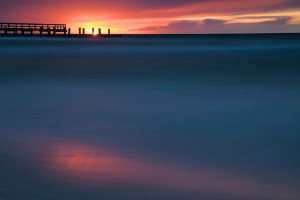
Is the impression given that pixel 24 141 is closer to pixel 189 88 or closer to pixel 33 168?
pixel 33 168

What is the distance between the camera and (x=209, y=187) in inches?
127

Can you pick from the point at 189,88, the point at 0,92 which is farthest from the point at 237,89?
the point at 0,92

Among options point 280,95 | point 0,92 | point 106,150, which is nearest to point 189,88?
point 280,95

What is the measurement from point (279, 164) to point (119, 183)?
1.69 metres

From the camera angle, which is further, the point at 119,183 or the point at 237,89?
the point at 237,89

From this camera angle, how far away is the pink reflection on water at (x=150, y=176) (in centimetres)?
316

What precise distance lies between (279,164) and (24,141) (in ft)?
9.61

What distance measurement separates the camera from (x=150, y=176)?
3.47m

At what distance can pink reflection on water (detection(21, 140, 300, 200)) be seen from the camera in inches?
124

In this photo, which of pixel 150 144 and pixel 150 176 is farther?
pixel 150 144

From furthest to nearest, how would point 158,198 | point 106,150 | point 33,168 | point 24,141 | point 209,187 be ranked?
point 24,141, point 106,150, point 33,168, point 209,187, point 158,198

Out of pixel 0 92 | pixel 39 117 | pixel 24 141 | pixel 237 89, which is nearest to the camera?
pixel 24 141

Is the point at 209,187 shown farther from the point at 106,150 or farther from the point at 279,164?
the point at 106,150

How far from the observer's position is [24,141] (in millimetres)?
4609
